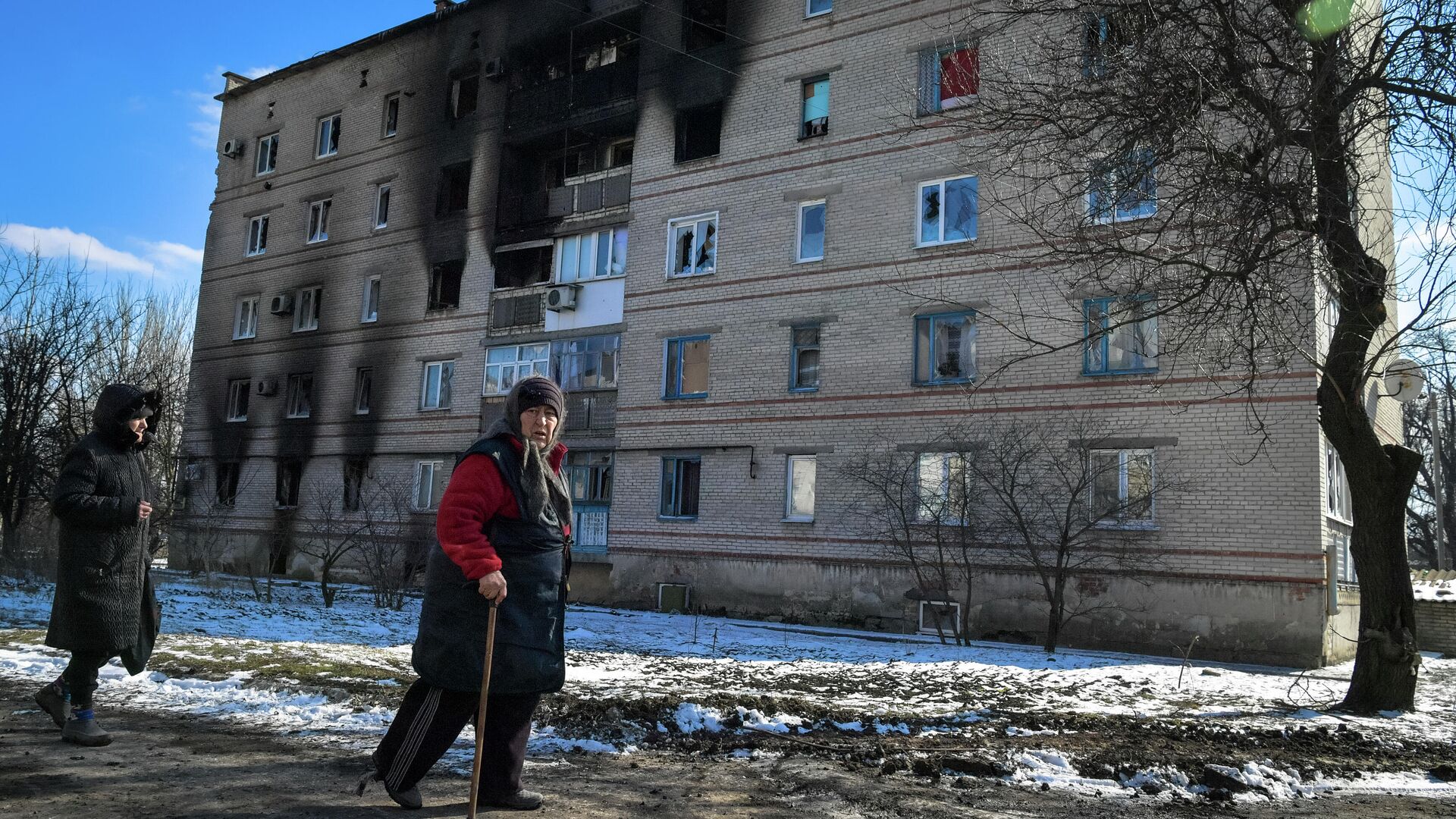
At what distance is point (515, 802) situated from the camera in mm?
4242

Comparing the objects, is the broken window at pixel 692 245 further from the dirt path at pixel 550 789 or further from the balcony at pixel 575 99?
the dirt path at pixel 550 789

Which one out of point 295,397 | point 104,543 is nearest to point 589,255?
point 295,397

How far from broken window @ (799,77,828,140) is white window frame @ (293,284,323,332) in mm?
15976

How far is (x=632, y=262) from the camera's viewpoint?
23531 millimetres

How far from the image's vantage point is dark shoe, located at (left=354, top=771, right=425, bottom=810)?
13.6ft

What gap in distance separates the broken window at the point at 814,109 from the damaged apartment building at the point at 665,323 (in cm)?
9

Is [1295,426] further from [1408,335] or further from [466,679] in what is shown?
[466,679]

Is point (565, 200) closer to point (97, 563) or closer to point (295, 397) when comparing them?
point (295, 397)

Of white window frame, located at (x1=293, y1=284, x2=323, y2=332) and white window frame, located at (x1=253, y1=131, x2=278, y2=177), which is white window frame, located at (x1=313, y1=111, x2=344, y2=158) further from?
white window frame, located at (x1=293, y1=284, x2=323, y2=332)

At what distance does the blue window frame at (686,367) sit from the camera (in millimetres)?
21875

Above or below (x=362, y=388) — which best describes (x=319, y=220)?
above

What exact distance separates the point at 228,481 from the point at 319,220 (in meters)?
8.25

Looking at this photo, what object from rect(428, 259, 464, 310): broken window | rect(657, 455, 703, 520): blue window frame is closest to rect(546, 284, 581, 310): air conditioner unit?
rect(428, 259, 464, 310): broken window

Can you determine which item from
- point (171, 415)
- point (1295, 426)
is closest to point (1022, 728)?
point (1295, 426)
